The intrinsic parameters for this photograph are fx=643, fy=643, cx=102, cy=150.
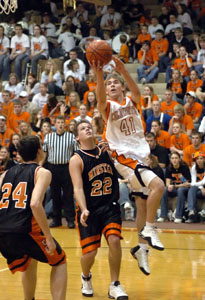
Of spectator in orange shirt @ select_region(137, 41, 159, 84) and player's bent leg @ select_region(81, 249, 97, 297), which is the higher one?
spectator in orange shirt @ select_region(137, 41, 159, 84)

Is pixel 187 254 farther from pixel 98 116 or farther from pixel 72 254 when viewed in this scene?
pixel 98 116

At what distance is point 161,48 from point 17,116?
13.8ft

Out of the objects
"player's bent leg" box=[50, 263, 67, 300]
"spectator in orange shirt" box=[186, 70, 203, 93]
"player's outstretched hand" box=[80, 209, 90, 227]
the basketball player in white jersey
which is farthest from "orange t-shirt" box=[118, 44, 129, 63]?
"player's bent leg" box=[50, 263, 67, 300]

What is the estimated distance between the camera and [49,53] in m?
18.3

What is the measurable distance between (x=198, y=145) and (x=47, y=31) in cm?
803

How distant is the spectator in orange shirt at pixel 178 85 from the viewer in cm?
1460

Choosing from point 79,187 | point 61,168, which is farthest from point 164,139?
point 79,187

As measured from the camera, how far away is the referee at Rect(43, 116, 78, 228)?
1188 centimetres

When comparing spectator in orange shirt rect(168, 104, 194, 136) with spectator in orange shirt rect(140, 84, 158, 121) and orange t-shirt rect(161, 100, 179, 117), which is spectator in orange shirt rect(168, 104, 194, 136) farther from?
spectator in orange shirt rect(140, 84, 158, 121)

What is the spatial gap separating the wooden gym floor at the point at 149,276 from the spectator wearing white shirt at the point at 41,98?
571 cm

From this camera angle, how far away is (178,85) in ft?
48.3

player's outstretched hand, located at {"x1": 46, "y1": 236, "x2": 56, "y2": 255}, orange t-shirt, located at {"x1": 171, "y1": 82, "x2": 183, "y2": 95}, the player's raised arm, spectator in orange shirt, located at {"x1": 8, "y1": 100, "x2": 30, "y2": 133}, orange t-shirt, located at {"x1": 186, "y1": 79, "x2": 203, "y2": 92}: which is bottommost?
spectator in orange shirt, located at {"x1": 8, "y1": 100, "x2": 30, "y2": 133}

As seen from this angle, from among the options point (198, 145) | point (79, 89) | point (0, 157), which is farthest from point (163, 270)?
point (79, 89)

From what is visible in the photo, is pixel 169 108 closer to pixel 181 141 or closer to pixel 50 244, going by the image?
pixel 181 141
